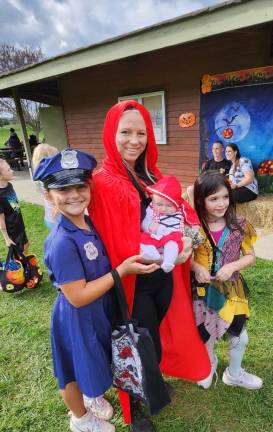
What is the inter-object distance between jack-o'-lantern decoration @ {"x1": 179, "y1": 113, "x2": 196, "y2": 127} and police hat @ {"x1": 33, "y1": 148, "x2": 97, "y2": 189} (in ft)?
17.0

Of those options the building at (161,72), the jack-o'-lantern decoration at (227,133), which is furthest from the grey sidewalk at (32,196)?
the jack-o'-lantern decoration at (227,133)

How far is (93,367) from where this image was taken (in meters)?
1.55

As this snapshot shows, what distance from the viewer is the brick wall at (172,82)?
5125 mm

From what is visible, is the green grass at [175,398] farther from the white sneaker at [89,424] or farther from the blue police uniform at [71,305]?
the blue police uniform at [71,305]

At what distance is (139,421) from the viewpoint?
6.10 feet

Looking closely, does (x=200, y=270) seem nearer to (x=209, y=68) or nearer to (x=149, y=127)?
(x=149, y=127)

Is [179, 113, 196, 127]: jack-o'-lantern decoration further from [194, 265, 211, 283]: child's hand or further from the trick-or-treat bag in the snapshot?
[194, 265, 211, 283]: child's hand

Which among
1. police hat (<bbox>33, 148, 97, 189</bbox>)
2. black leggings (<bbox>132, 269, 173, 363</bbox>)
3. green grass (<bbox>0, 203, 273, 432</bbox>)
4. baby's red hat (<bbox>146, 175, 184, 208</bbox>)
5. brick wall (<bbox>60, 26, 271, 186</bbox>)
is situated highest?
brick wall (<bbox>60, 26, 271, 186</bbox>)

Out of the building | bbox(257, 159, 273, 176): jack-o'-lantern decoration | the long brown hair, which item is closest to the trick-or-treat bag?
the long brown hair

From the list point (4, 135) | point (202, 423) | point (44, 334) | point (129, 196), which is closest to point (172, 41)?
point (129, 196)

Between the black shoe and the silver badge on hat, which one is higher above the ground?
the silver badge on hat

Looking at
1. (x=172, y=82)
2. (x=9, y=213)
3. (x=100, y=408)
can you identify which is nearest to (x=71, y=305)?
(x=100, y=408)

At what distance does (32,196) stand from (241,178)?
565cm

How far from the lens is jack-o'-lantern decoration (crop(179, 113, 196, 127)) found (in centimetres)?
608
